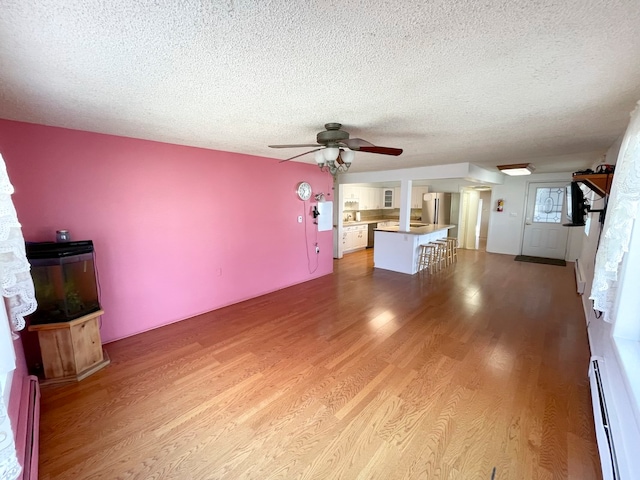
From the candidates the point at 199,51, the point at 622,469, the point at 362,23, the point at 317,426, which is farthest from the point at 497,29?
the point at 317,426

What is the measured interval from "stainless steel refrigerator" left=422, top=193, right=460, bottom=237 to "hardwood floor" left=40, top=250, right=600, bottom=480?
4400 millimetres

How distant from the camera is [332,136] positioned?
2244 mm

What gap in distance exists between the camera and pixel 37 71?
135 centimetres

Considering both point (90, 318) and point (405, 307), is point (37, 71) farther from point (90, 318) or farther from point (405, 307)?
point (405, 307)

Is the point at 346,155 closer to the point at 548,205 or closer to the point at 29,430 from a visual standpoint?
the point at 29,430

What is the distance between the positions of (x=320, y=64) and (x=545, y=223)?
7.76 metres

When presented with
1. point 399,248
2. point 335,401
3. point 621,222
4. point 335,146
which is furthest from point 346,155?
point 399,248

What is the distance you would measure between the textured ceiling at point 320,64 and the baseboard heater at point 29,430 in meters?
1.94

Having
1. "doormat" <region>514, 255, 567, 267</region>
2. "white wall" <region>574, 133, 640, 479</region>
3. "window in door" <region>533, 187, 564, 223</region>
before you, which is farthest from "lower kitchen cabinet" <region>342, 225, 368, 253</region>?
"white wall" <region>574, 133, 640, 479</region>

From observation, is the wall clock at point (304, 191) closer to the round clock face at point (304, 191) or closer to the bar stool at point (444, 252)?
the round clock face at point (304, 191)

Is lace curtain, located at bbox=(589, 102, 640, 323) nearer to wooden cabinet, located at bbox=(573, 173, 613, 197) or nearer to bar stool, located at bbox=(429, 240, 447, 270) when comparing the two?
wooden cabinet, located at bbox=(573, 173, 613, 197)

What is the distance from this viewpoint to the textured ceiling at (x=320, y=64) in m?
0.96

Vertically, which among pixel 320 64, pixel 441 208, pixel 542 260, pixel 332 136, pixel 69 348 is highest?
pixel 320 64

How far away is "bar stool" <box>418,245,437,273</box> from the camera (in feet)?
18.4
